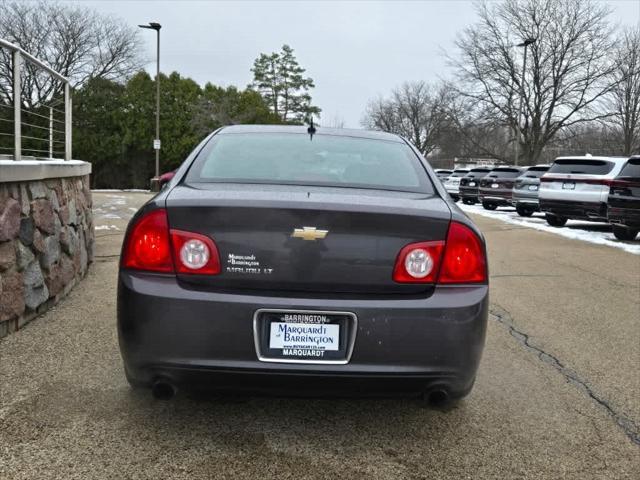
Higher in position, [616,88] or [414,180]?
[616,88]

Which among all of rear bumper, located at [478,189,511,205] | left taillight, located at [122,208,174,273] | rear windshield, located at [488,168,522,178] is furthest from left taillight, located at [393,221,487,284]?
rear windshield, located at [488,168,522,178]

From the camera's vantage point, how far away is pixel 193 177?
2959 millimetres

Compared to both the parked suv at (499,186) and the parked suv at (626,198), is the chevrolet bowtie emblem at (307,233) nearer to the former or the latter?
the parked suv at (626,198)

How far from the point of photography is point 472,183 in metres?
24.2

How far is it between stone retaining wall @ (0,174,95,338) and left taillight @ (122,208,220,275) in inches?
74.7

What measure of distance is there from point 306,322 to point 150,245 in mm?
727

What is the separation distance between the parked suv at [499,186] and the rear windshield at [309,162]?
58.5ft

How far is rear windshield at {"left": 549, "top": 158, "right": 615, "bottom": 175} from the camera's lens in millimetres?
13438

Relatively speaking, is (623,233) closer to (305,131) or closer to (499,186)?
(499,186)

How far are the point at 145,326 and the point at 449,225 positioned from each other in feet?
4.36

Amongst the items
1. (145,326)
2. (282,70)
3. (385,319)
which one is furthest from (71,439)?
(282,70)

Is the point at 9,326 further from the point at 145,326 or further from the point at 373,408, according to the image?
the point at 373,408

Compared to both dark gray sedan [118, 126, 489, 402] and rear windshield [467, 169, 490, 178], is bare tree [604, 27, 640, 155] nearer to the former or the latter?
rear windshield [467, 169, 490, 178]

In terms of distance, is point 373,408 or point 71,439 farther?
point 373,408
